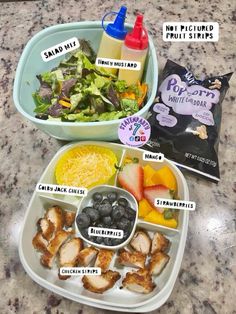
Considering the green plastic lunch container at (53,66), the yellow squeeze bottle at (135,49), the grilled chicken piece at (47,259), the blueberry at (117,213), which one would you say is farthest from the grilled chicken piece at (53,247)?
the yellow squeeze bottle at (135,49)

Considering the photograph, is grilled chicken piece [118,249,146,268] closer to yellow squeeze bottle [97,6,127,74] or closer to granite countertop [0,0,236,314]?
Answer: granite countertop [0,0,236,314]

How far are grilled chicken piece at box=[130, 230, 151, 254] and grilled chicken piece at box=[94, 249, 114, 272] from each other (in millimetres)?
51

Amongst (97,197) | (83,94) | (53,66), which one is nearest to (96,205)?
(97,197)

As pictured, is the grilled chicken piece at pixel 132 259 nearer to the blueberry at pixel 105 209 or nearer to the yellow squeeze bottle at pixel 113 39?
the blueberry at pixel 105 209

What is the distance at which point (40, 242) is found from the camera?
0.77 metres

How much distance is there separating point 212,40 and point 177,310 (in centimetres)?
68

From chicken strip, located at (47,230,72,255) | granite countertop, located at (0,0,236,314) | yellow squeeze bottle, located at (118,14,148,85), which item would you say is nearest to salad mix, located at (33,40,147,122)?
yellow squeeze bottle, located at (118,14,148,85)

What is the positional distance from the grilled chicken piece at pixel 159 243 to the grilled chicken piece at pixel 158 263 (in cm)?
1

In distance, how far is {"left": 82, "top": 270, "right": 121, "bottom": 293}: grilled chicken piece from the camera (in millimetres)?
731

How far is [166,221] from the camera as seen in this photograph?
2.56 ft

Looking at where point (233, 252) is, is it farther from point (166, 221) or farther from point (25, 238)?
point (25, 238)

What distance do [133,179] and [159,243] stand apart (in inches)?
5.6

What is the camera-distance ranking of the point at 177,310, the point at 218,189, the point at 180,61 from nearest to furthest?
1. the point at 177,310
2. the point at 218,189
3. the point at 180,61

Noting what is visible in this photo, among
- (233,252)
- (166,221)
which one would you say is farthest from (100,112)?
(233,252)
